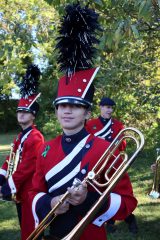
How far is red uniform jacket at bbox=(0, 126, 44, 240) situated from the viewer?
3.81 meters

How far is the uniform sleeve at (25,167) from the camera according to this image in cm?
380

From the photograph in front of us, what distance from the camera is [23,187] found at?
13.2 ft

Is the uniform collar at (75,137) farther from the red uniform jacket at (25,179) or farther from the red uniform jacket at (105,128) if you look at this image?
the red uniform jacket at (105,128)

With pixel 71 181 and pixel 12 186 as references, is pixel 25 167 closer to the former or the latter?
pixel 12 186

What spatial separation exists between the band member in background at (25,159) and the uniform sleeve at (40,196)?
113 centimetres

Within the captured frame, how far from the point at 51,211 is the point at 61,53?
41.3 inches

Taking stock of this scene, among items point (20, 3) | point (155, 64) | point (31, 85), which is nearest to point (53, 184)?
point (31, 85)

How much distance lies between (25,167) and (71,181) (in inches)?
58.1

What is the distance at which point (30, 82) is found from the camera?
4395 millimetres

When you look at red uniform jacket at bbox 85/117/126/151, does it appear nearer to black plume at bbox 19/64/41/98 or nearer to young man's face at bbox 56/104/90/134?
black plume at bbox 19/64/41/98

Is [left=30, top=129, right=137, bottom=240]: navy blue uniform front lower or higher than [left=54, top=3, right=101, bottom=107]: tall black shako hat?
lower

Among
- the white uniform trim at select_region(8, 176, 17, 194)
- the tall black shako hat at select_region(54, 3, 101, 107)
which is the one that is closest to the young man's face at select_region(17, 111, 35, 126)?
the white uniform trim at select_region(8, 176, 17, 194)

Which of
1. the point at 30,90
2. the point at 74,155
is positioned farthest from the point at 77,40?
the point at 30,90

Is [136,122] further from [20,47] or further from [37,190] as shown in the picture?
[37,190]
